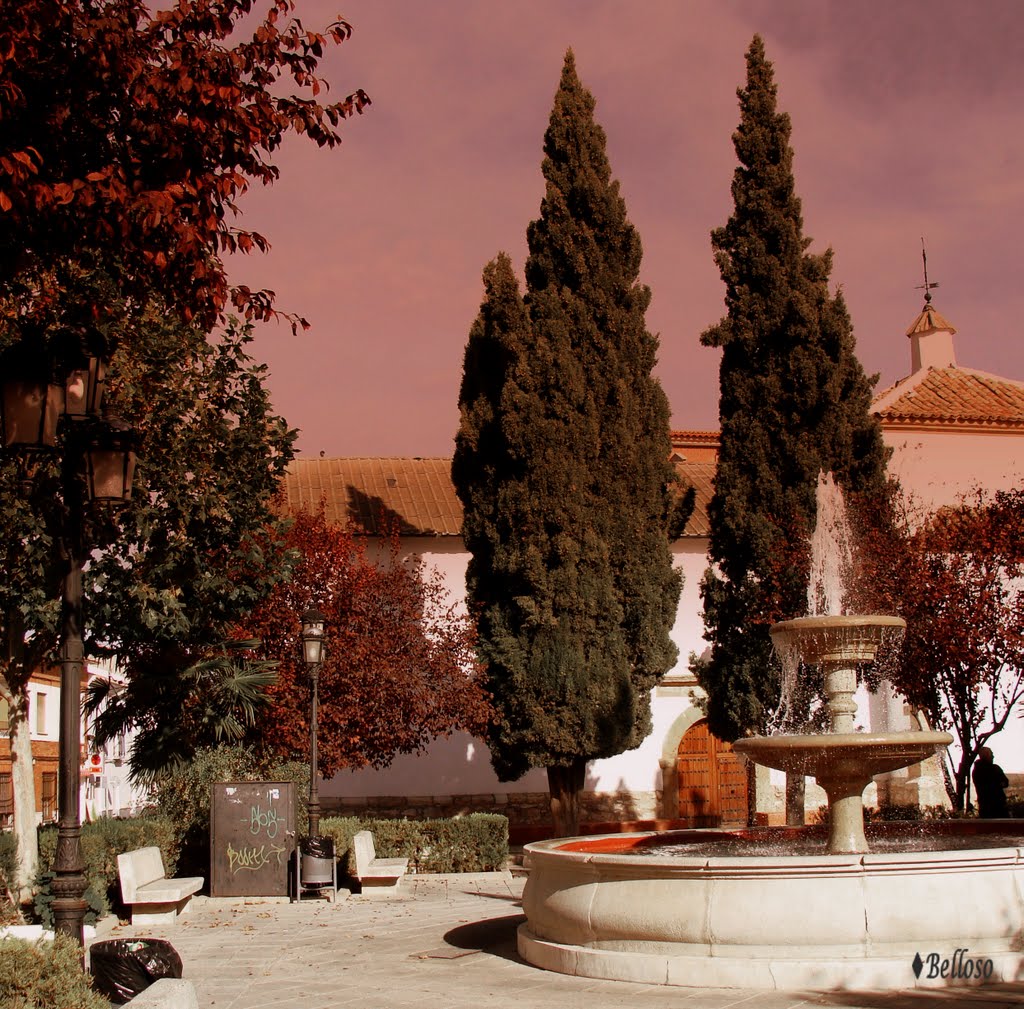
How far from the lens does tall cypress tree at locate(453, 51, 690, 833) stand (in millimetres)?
18906

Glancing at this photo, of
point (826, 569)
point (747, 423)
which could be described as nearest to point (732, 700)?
point (826, 569)

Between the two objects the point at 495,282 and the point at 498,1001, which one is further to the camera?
the point at 495,282

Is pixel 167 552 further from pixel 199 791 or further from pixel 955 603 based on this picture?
pixel 955 603

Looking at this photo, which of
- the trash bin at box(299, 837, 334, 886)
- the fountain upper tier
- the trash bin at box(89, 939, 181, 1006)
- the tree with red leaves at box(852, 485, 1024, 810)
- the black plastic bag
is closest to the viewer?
the trash bin at box(89, 939, 181, 1006)

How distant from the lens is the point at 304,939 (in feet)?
36.2

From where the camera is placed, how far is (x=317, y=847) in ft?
46.8

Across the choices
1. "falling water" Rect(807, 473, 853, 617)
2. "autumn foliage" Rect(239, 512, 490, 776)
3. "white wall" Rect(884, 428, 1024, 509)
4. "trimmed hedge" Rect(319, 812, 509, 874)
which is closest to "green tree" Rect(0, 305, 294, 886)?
"autumn foliage" Rect(239, 512, 490, 776)

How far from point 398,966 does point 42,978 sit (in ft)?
15.1

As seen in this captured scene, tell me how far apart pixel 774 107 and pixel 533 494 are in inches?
308

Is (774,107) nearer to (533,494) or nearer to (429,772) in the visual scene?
(533,494)

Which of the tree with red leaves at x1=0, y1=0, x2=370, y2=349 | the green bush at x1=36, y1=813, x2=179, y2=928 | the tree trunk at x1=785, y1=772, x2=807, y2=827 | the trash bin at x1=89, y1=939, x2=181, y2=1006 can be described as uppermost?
the tree with red leaves at x1=0, y1=0, x2=370, y2=349

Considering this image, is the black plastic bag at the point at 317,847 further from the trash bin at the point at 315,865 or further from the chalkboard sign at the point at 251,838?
the chalkboard sign at the point at 251,838

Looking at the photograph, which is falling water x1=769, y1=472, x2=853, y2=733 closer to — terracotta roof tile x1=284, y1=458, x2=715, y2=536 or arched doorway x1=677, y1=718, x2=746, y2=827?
terracotta roof tile x1=284, y1=458, x2=715, y2=536

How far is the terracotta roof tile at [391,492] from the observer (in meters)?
24.3
